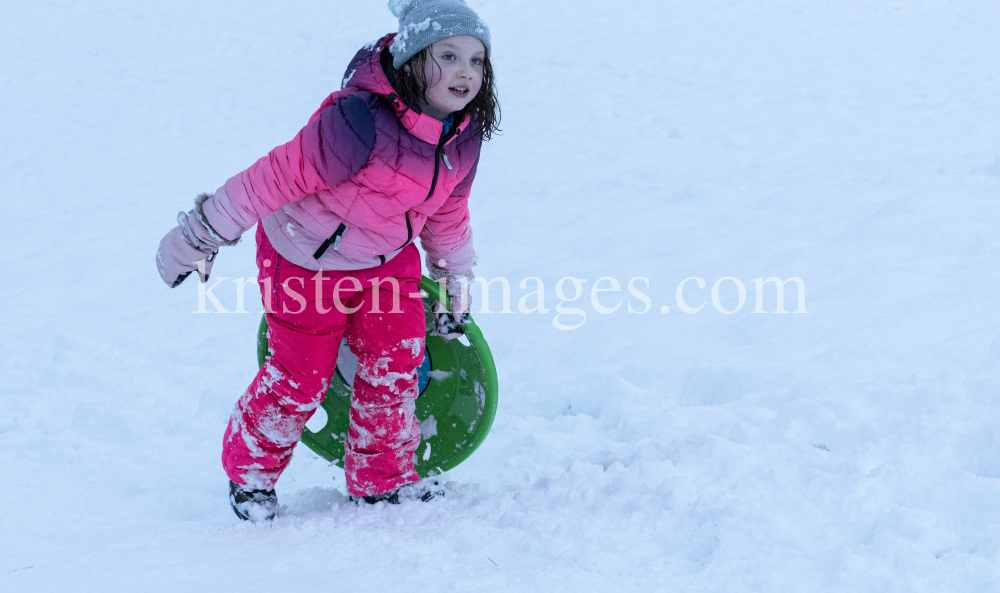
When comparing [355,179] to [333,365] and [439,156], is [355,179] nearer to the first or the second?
[439,156]

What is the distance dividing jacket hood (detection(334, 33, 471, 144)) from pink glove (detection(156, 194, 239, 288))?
462 millimetres

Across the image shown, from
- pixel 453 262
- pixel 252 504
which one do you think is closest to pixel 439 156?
pixel 453 262

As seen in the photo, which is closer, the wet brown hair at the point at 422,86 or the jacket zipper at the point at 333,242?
the wet brown hair at the point at 422,86

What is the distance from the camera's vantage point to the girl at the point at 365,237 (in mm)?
2117

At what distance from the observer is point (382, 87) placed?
2102mm

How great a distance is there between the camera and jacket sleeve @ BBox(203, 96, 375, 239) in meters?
2.07

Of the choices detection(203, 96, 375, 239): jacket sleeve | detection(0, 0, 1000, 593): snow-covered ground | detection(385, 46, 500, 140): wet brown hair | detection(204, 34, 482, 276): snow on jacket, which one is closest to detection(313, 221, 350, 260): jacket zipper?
detection(204, 34, 482, 276): snow on jacket

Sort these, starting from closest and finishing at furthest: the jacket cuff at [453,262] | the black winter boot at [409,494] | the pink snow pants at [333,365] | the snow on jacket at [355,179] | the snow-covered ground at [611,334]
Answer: the snow-covered ground at [611,334] → the snow on jacket at [355,179] → the pink snow pants at [333,365] → the black winter boot at [409,494] → the jacket cuff at [453,262]

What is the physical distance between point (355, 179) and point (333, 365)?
0.63 metres

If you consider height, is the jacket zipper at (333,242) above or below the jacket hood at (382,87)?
below

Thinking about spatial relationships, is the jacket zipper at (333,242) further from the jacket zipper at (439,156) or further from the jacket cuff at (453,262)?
the jacket cuff at (453,262)

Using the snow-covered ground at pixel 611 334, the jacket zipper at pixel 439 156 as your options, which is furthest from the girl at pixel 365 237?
the snow-covered ground at pixel 611 334

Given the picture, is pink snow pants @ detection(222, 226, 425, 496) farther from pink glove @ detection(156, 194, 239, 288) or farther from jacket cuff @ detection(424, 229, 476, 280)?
pink glove @ detection(156, 194, 239, 288)

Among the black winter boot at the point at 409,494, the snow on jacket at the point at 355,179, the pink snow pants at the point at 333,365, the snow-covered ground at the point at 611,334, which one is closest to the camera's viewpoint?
the snow-covered ground at the point at 611,334
